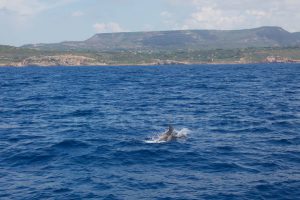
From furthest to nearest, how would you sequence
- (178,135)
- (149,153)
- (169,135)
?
(178,135)
(169,135)
(149,153)

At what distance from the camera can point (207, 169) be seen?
33500 millimetres

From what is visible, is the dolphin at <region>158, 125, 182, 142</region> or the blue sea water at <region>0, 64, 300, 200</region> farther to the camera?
the dolphin at <region>158, 125, 182, 142</region>

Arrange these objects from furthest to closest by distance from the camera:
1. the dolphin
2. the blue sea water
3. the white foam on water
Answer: the dolphin < the white foam on water < the blue sea water

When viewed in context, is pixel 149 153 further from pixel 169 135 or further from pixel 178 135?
pixel 178 135

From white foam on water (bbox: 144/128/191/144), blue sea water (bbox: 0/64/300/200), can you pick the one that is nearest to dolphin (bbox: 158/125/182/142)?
white foam on water (bbox: 144/128/191/144)

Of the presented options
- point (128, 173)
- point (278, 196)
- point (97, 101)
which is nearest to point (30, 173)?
point (128, 173)

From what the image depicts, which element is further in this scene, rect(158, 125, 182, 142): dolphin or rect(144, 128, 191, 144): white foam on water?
rect(158, 125, 182, 142): dolphin

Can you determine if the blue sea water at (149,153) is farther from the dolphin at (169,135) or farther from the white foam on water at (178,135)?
the dolphin at (169,135)

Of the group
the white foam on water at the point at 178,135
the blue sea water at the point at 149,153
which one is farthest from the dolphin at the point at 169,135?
the blue sea water at the point at 149,153

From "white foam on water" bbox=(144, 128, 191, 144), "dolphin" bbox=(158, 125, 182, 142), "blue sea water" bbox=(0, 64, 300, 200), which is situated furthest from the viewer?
"dolphin" bbox=(158, 125, 182, 142)

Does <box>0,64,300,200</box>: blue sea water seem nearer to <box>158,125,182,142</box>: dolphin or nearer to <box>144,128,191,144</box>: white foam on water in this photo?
<box>144,128,191,144</box>: white foam on water

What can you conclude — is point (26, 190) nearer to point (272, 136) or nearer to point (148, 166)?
point (148, 166)

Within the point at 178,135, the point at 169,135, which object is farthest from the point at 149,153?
the point at 178,135

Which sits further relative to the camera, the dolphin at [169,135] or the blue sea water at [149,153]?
the dolphin at [169,135]
